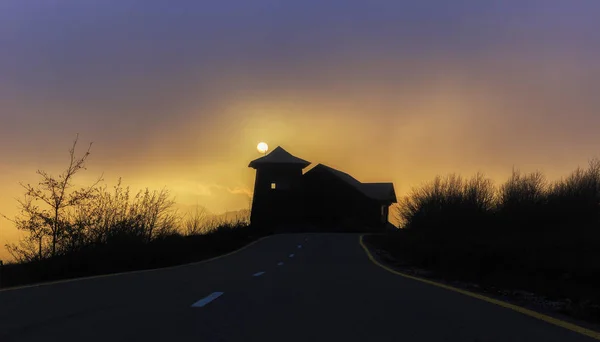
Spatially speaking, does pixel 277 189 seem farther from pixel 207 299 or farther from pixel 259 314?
pixel 259 314

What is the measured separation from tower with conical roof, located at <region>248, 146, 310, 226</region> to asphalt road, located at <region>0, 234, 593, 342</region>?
181ft

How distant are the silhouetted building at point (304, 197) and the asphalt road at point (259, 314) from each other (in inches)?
2129

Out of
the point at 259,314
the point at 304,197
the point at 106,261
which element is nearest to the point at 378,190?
the point at 304,197

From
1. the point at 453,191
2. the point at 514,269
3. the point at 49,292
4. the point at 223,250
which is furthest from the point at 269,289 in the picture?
the point at 453,191

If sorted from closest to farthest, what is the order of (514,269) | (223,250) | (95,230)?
(514,269) < (95,230) < (223,250)

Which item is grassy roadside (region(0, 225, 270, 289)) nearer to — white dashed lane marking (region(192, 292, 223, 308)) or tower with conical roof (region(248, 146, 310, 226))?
white dashed lane marking (region(192, 292, 223, 308))

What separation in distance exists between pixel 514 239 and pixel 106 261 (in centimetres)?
1906

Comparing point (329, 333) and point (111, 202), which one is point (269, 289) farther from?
point (111, 202)

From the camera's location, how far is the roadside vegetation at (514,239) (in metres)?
14.4

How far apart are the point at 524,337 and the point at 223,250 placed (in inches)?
979

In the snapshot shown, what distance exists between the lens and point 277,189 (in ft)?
226

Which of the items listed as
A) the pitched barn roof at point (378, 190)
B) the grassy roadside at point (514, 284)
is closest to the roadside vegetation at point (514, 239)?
the grassy roadside at point (514, 284)

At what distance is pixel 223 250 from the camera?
99.6 feet

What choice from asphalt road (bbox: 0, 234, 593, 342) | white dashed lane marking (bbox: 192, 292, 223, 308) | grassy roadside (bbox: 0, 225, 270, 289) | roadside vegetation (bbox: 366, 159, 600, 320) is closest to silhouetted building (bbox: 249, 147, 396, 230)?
roadside vegetation (bbox: 366, 159, 600, 320)
